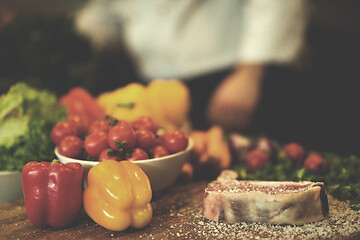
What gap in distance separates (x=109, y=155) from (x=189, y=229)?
0.35m

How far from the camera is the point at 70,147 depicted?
46.4 inches

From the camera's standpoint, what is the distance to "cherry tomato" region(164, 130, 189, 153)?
126 cm

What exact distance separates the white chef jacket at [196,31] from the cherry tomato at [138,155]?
4.20ft

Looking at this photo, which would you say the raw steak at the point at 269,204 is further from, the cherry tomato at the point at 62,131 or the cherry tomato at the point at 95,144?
the cherry tomato at the point at 62,131

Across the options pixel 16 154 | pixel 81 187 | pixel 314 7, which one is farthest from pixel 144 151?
pixel 314 7

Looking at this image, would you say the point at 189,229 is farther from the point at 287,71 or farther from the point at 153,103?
the point at 287,71

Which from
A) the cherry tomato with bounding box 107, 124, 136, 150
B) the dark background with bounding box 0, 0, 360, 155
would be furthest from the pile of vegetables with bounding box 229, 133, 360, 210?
the dark background with bounding box 0, 0, 360, 155

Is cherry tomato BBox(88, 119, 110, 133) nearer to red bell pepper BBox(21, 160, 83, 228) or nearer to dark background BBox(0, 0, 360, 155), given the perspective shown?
red bell pepper BBox(21, 160, 83, 228)

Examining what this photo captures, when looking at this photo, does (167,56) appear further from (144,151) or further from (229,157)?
(144,151)

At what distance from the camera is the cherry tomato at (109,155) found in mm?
1124

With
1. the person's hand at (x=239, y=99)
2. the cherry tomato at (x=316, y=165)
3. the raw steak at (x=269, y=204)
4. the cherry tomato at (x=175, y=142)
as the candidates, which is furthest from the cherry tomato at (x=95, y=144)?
the person's hand at (x=239, y=99)

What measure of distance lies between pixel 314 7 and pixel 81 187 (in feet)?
8.00

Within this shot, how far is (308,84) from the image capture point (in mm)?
2807

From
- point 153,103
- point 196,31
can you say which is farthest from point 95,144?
point 196,31
